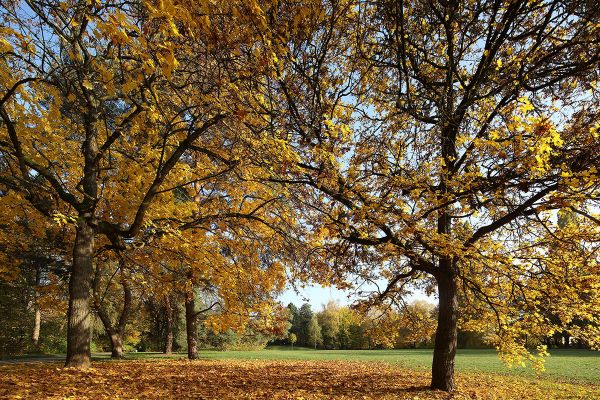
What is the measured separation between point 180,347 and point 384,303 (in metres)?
25.8

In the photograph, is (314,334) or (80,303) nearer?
(80,303)

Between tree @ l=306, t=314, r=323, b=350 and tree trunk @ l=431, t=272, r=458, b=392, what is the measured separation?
171ft

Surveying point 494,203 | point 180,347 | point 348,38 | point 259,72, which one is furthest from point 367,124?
point 180,347

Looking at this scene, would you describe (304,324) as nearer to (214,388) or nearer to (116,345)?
(116,345)

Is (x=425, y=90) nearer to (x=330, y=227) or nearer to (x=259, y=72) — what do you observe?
(x=330, y=227)

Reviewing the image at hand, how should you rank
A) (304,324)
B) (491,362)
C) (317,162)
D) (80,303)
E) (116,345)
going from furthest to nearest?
(304,324), (491,362), (116,345), (80,303), (317,162)

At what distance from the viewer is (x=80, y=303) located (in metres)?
7.75

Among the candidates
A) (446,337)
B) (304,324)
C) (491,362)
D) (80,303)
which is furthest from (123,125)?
(304,324)

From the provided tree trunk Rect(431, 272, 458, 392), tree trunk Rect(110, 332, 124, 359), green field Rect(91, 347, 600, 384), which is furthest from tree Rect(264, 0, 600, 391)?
tree trunk Rect(110, 332, 124, 359)

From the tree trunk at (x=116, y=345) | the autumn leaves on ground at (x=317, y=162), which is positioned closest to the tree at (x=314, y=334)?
the tree trunk at (x=116, y=345)

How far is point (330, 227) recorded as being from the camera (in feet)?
23.1

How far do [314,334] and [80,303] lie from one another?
5370 cm

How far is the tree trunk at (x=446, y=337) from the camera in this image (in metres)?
7.96

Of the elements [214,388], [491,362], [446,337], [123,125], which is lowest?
[491,362]
